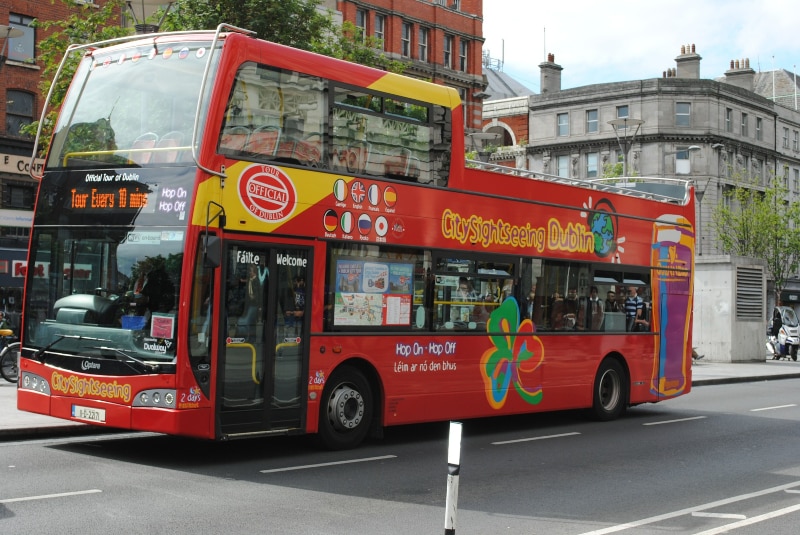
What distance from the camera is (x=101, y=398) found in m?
10.6

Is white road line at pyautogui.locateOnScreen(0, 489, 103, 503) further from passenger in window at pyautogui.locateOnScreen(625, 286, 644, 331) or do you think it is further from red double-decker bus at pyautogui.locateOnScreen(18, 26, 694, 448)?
passenger in window at pyautogui.locateOnScreen(625, 286, 644, 331)

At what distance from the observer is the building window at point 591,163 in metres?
75.5

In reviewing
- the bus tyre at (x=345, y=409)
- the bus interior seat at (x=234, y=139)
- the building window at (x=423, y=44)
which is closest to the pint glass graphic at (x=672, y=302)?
the bus tyre at (x=345, y=409)

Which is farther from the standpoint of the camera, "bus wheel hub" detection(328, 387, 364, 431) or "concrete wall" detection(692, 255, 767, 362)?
"concrete wall" detection(692, 255, 767, 362)

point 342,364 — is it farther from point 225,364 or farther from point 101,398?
point 101,398

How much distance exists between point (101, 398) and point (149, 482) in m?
1.34

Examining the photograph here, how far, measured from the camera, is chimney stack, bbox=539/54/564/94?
79.9 meters

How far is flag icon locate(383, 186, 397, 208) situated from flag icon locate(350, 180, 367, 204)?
389 millimetres

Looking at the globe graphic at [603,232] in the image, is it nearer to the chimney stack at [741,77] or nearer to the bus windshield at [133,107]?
the bus windshield at [133,107]

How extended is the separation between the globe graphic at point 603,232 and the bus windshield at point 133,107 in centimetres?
805

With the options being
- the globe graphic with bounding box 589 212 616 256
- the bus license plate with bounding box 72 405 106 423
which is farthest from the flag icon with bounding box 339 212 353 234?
the globe graphic with bounding box 589 212 616 256

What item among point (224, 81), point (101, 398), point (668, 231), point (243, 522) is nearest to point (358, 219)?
point (224, 81)

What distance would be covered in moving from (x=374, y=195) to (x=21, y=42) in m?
26.4

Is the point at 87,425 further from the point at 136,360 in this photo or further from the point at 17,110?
the point at 17,110
